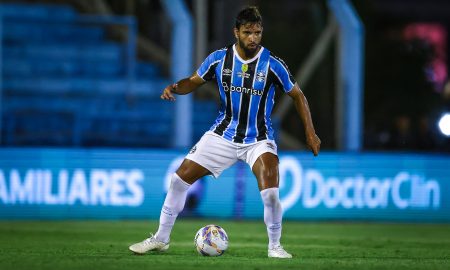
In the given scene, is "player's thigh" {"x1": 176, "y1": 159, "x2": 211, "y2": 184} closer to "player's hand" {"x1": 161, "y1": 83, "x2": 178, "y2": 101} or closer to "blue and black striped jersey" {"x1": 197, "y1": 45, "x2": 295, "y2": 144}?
"blue and black striped jersey" {"x1": 197, "y1": 45, "x2": 295, "y2": 144}

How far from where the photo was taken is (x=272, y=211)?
1001 cm

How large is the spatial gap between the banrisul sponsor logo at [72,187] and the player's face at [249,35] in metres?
6.69

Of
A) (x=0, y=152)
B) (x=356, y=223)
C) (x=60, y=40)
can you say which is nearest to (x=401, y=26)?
(x=60, y=40)

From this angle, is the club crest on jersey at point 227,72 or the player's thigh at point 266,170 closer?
the player's thigh at point 266,170

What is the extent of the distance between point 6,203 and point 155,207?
2.31m

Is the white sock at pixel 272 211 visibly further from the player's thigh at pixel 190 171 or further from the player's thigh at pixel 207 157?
the player's thigh at pixel 190 171

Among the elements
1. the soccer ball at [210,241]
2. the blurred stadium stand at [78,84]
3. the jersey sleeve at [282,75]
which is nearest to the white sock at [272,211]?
the soccer ball at [210,241]

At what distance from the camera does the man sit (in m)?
10.0

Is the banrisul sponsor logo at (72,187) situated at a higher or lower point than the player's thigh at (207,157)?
lower

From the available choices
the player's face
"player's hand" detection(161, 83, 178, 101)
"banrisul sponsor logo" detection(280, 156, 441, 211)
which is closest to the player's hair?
the player's face

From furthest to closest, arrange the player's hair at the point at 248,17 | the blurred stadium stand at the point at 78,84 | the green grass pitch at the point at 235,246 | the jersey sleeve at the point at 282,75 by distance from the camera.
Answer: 1. the blurred stadium stand at the point at 78,84
2. the jersey sleeve at the point at 282,75
3. the player's hair at the point at 248,17
4. the green grass pitch at the point at 235,246

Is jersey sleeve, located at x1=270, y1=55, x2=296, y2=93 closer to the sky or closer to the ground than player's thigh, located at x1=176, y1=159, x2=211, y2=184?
closer to the sky

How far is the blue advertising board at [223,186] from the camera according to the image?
628 inches

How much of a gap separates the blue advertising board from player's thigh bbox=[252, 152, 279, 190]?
648cm
